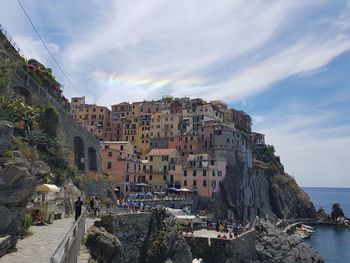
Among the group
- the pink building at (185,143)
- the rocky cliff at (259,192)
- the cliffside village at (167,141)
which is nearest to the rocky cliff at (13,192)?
the cliffside village at (167,141)

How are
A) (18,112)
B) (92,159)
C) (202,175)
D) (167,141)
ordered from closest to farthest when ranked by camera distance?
(18,112), (92,159), (202,175), (167,141)

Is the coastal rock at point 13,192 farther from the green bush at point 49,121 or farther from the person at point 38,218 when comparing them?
the green bush at point 49,121

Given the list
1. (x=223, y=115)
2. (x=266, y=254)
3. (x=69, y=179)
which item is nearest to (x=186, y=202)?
(x=266, y=254)

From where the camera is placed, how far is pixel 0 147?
1602 cm

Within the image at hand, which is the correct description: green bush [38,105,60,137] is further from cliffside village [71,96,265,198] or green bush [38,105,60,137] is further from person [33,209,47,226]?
cliffside village [71,96,265,198]

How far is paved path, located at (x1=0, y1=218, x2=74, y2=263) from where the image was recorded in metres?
12.0

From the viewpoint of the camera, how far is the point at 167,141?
10312 cm

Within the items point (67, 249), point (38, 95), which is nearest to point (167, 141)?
point (38, 95)

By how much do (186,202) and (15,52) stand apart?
39.6 m

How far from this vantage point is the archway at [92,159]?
54281mm

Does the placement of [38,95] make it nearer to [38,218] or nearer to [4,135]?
[38,218]

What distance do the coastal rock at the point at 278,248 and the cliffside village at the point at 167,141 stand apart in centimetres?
2162

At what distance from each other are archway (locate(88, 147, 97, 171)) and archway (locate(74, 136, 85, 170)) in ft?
11.1

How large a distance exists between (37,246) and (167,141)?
8921 centimetres
